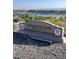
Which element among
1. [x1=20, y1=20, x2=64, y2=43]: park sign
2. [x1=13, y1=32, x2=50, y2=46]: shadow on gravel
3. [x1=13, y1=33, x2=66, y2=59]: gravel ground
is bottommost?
[x1=13, y1=33, x2=66, y2=59]: gravel ground

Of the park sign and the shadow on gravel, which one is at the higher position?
the park sign

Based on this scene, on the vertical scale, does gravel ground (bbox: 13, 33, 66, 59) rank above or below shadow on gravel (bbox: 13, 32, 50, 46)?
below

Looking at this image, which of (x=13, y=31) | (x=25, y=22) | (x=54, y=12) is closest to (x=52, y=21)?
(x=54, y=12)

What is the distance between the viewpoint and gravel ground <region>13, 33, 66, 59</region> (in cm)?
183

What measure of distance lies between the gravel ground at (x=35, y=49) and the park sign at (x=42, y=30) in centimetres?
5

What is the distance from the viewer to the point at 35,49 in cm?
188

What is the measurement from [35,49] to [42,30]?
0.19 metres

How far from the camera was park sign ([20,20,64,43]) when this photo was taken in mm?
1834

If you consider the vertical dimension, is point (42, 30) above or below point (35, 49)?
above

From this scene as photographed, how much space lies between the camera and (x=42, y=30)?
1866 mm

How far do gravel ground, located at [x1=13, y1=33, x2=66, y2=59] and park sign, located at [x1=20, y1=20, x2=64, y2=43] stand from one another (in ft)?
0.16
